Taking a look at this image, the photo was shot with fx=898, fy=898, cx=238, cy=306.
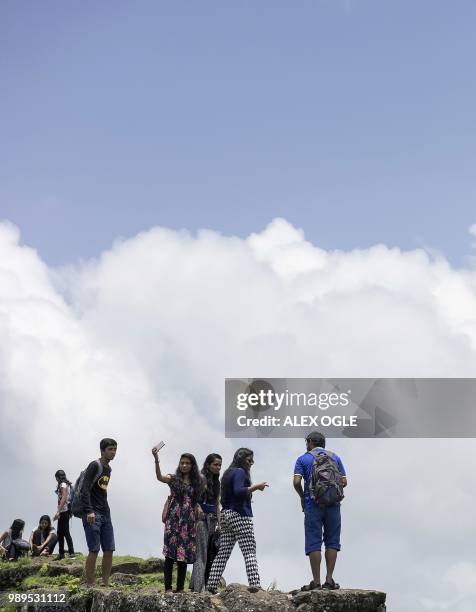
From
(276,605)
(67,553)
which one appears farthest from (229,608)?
(67,553)

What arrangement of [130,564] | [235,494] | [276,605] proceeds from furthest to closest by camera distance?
[130,564], [235,494], [276,605]

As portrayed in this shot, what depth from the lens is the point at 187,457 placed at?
13.4 meters

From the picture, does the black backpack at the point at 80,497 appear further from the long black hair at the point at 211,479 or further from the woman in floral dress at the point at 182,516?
the long black hair at the point at 211,479

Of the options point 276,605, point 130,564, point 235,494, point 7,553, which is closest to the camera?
point 276,605

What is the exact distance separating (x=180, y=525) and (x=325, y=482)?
230cm

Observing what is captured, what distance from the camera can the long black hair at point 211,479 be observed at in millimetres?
13930

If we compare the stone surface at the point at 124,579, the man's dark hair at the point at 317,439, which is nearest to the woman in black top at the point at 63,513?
the stone surface at the point at 124,579

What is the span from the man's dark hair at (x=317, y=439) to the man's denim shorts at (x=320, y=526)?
88 cm

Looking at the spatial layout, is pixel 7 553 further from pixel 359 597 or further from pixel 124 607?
pixel 359 597

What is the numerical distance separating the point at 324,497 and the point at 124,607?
3357 mm

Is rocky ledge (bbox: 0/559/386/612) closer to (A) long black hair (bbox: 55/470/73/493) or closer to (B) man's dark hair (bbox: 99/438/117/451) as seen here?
(B) man's dark hair (bbox: 99/438/117/451)

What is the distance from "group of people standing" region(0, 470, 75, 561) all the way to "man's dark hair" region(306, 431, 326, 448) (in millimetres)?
9319

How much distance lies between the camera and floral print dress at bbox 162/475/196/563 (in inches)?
527

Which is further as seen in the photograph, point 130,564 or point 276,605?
point 130,564
